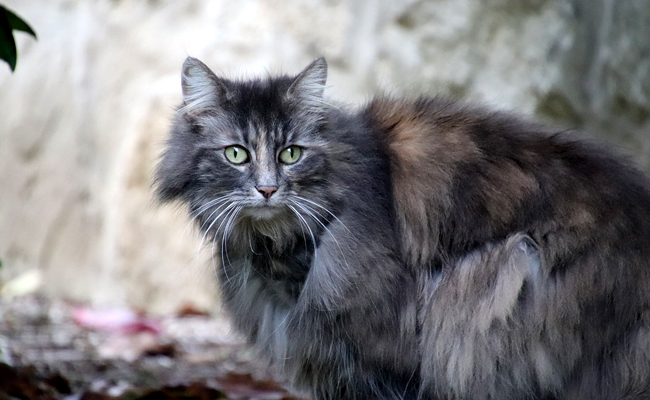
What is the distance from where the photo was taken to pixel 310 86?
3.26m

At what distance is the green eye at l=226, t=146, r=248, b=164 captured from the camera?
3125 mm

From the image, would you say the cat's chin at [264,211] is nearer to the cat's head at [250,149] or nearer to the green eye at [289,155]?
the cat's head at [250,149]

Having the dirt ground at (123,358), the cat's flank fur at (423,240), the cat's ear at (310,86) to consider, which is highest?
the cat's ear at (310,86)

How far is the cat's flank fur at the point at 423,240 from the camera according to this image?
303cm

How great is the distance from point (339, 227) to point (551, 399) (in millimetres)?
1097

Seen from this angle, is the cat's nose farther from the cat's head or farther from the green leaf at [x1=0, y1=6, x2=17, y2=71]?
the green leaf at [x1=0, y1=6, x2=17, y2=71]

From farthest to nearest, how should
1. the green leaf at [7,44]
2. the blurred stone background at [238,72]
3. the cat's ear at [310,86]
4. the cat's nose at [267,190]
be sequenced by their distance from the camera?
the blurred stone background at [238,72] → the cat's ear at [310,86] → the cat's nose at [267,190] → the green leaf at [7,44]

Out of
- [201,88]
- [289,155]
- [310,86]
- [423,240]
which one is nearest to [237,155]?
[289,155]

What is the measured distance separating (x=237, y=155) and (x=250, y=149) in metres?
0.06

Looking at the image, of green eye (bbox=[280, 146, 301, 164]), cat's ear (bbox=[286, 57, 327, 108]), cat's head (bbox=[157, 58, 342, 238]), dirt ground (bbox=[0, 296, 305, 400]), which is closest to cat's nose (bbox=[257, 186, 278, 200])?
cat's head (bbox=[157, 58, 342, 238])

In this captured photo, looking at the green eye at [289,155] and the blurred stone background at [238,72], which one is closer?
the green eye at [289,155]

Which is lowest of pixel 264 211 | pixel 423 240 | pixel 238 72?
pixel 423 240

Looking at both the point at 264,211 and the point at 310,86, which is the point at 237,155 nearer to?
the point at 264,211

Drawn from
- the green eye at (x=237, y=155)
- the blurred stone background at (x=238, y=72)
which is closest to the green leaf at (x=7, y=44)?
the green eye at (x=237, y=155)
